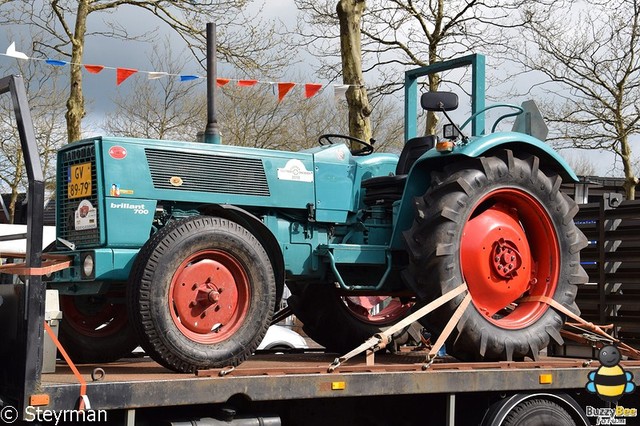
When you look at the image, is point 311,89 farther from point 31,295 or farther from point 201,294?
point 31,295

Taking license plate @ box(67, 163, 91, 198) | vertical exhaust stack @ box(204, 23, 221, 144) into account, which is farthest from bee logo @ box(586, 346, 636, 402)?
license plate @ box(67, 163, 91, 198)

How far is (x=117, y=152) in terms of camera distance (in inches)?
211

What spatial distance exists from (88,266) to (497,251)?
9.00 ft

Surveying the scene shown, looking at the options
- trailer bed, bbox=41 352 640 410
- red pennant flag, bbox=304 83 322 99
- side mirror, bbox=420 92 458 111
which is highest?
red pennant flag, bbox=304 83 322 99

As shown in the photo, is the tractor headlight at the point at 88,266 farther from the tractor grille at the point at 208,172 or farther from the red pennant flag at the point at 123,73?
the red pennant flag at the point at 123,73

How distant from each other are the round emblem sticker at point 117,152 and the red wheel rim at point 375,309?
2667 mm

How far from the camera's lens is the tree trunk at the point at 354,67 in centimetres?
1208

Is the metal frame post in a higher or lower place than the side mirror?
lower

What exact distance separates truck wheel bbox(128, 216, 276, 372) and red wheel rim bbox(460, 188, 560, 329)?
1.49m

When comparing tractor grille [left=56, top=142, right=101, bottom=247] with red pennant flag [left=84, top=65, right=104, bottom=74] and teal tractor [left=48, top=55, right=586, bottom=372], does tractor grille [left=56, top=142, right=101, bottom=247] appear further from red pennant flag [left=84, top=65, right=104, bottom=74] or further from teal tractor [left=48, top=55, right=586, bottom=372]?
red pennant flag [left=84, top=65, right=104, bottom=74]

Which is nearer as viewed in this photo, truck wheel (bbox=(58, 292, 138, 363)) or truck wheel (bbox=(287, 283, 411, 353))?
truck wheel (bbox=(58, 292, 138, 363))

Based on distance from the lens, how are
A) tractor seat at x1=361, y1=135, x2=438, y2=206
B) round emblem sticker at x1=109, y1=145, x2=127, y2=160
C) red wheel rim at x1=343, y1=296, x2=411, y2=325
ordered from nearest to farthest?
round emblem sticker at x1=109, y1=145, x2=127, y2=160, tractor seat at x1=361, y1=135, x2=438, y2=206, red wheel rim at x1=343, y1=296, x2=411, y2=325

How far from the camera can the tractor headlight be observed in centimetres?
522

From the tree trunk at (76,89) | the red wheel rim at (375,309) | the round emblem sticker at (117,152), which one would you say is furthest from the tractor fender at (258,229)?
the tree trunk at (76,89)
